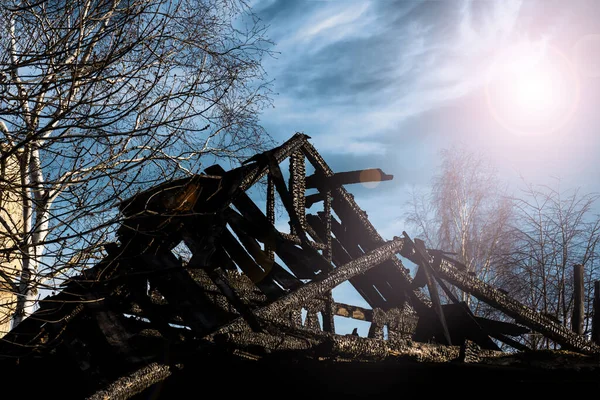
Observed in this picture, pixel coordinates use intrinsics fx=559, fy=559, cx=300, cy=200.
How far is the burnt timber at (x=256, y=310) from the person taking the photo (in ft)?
13.2

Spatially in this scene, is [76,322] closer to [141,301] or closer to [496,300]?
[141,301]

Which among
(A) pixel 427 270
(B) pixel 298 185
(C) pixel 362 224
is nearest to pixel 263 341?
(B) pixel 298 185

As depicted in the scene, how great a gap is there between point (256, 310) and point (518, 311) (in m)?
3.47

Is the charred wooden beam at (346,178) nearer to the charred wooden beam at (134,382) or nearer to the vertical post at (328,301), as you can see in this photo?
the vertical post at (328,301)

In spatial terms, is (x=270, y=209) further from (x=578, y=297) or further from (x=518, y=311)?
(x=578, y=297)

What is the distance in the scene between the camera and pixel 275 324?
4.47 m

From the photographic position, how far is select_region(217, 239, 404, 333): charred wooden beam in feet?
14.9

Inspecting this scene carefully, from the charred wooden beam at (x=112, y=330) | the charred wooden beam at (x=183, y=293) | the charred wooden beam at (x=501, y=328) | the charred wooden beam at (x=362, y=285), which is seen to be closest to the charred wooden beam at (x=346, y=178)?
the charred wooden beam at (x=362, y=285)

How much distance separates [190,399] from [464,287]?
11.1 ft

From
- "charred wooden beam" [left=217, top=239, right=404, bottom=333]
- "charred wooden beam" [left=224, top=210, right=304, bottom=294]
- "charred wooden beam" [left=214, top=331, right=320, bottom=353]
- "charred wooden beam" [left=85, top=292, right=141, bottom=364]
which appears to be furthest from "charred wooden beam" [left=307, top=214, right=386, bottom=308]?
"charred wooden beam" [left=214, top=331, right=320, bottom=353]

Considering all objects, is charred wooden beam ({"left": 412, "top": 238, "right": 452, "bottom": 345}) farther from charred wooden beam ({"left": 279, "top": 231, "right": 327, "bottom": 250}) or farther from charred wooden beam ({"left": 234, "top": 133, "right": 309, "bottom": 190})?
charred wooden beam ({"left": 234, "top": 133, "right": 309, "bottom": 190})

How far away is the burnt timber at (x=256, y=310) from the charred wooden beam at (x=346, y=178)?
0.05 ft

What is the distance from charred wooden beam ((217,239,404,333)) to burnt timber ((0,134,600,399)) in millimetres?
13

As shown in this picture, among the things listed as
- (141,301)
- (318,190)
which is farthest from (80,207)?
(318,190)
